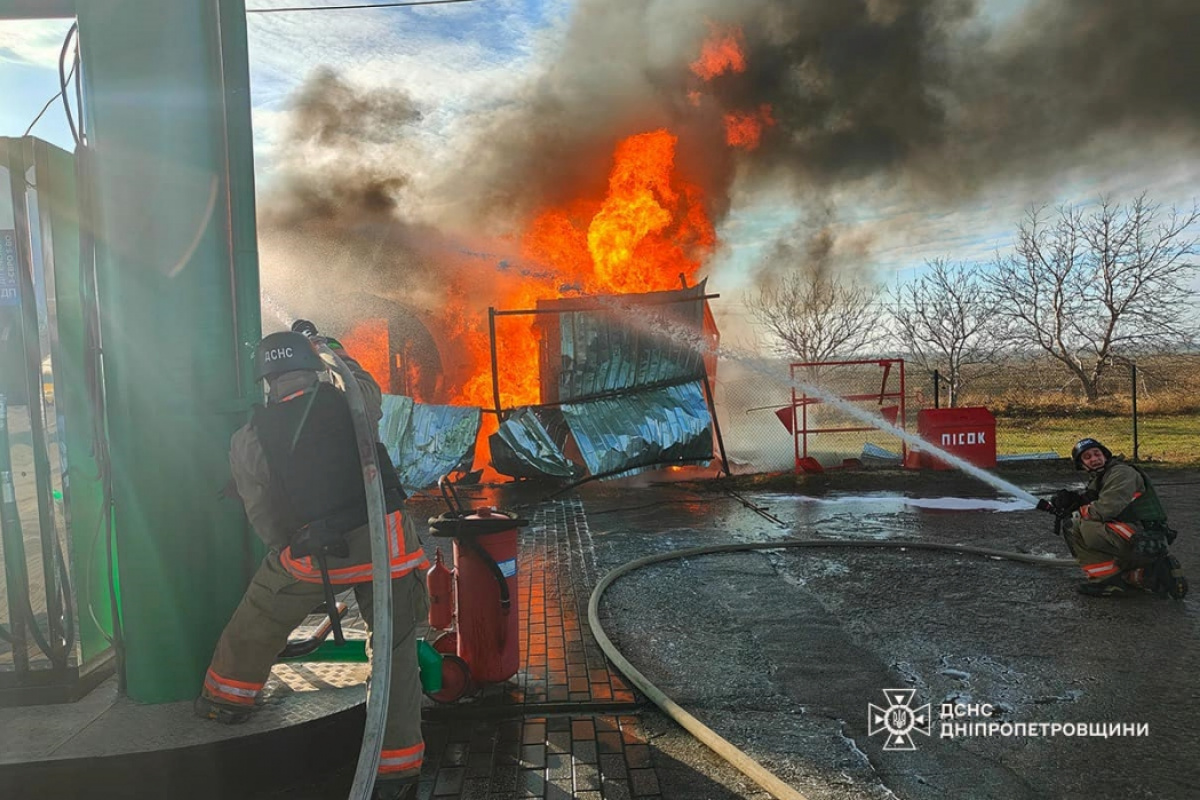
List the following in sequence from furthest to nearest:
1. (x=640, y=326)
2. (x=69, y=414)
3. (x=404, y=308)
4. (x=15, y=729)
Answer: (x=404, y=308) < (x=640, y=326) < (x=69, y=414) < (x=15, y=729)

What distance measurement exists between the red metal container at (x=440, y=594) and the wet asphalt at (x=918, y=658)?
1.11 meters

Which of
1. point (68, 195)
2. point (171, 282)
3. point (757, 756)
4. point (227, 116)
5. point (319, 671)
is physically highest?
point (227, 116)

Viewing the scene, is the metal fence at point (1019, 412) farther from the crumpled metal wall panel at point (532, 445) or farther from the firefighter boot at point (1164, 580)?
the firefighter boot at point (1164, 580)

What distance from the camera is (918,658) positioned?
170 inches

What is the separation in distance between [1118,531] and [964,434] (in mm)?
6026

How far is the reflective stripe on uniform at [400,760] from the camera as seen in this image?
9.62 feet

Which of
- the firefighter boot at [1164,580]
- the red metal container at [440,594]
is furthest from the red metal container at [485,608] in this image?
the firefighter boot at [1164,580]

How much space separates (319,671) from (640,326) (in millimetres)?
7944

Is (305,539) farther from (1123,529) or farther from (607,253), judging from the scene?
(607,253)

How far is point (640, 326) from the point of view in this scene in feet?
35.9

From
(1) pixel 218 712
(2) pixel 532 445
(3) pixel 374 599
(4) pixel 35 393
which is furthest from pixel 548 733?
(2) pixel 532 445

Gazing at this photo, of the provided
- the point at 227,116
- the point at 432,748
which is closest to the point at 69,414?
the point at 227,116

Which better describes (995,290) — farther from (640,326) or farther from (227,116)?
(227,116)

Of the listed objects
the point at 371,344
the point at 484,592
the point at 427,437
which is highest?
the point at 371,344
